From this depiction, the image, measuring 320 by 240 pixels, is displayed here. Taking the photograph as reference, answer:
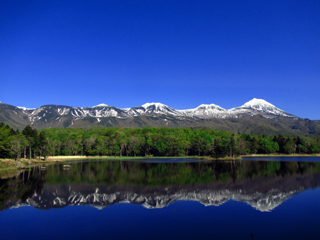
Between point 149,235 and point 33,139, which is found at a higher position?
point 33,139

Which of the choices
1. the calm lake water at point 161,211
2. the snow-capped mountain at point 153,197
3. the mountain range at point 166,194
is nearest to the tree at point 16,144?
the calm lake water at point 161,211

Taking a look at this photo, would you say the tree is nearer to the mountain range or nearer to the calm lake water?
the calm lake water

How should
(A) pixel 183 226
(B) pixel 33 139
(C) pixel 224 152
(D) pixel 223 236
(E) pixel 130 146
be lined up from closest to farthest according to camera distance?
1. (D) pixel 223 236
2. (A) pixel 183 226
3. (B) pixel 33 139
4. (C) pixel 224 152
5. (E) pixel 130 146

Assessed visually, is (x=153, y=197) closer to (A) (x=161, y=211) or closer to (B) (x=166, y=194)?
(B) (x=166, y=194)

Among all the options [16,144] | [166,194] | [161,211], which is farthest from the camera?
[16,144]

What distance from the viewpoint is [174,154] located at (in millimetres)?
139875

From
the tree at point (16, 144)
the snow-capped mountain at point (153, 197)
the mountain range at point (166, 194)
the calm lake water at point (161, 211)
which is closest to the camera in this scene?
the calm lake water at point (161, 211)

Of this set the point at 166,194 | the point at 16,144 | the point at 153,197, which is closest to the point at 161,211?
the point at 153,197

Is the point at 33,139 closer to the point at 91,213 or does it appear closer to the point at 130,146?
the point at 130,146

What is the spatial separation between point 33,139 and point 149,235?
84012mm

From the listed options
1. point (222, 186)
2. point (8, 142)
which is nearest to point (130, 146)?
point (8, 142)

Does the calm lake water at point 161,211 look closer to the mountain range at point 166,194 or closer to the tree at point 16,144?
the mountain range at point 166,194

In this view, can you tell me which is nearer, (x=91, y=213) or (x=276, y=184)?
(x=91, y=213)

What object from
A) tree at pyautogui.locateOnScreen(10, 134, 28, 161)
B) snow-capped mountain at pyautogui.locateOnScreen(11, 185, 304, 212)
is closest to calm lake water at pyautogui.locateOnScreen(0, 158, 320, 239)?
snow-capped mountain at pyautogui.locateOnScreen(11, 185, 304, 212)
